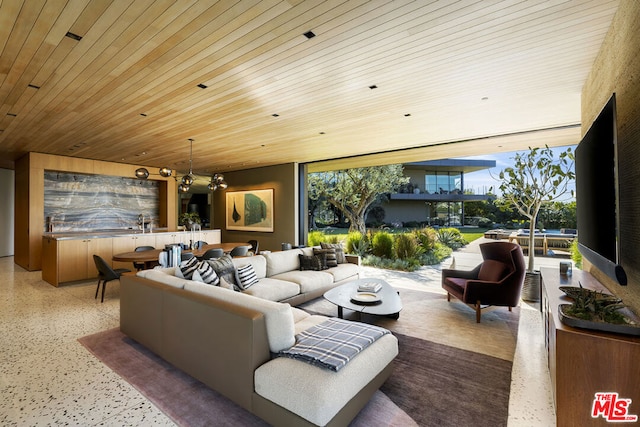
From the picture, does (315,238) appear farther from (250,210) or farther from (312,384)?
(312,384)

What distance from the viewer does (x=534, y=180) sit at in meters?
4.70

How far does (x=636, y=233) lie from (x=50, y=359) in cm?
477

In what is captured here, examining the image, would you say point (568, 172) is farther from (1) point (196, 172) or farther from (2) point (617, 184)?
(1) point (196, 172)

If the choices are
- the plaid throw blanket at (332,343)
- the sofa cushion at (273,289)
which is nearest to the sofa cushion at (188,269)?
the sofa cushion at (273,289)

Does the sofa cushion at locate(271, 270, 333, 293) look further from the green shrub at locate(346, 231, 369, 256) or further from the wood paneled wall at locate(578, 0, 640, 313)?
the green shrub at locate(346, 231, 369, 256)

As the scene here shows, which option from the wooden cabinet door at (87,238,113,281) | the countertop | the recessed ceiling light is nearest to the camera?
the recessed ceiling light

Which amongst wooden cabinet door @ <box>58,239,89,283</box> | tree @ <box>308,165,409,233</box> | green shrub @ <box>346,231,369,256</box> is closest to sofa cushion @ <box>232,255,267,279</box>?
wooden cabinet door @ <box>58,239,89,283</box>

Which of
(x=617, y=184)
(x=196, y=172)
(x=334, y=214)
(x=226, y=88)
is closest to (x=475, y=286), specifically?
(x=617, y=184)

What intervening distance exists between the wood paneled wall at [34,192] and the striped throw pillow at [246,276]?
6094mm

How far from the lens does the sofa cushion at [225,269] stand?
3.69m

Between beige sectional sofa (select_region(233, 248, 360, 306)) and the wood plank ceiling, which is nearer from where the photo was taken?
the wood plank ceiling

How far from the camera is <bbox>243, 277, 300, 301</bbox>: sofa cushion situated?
3.74 metres

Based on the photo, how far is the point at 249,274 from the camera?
3980mm

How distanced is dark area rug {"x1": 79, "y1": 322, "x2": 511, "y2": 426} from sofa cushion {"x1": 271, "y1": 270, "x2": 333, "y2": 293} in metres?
1.66
